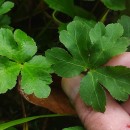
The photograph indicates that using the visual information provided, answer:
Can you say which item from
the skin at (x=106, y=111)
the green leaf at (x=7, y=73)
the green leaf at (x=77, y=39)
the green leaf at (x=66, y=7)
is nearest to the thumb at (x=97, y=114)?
the skin at (x=106, y=111)

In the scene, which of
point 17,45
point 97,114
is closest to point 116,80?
point 97,114

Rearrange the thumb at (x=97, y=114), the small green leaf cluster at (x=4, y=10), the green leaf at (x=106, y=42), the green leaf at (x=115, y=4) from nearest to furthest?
the thumb at (x=97, y=114)
the green leaf at (x=106, y=42)
the small green leaf cluster at (x=4, y=10)
the green leaf at (x=115, y=4)

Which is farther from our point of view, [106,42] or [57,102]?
[57,102]

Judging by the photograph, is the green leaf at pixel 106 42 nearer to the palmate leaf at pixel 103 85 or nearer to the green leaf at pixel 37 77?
the palmate leaf at pixel 103 85

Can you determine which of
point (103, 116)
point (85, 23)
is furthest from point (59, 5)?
point (103, 116)

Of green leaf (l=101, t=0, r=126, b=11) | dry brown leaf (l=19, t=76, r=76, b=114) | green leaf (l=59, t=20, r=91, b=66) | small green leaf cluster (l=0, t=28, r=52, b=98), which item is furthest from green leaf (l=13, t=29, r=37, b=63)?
green leaf (l=101, t=0, r=126, b=11)

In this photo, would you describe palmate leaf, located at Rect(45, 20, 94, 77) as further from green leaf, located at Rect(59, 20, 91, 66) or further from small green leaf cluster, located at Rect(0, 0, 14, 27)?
small green leaf cluster, located at Rect(0, 0, 14, 27)

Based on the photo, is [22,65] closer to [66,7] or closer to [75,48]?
[75,48]
